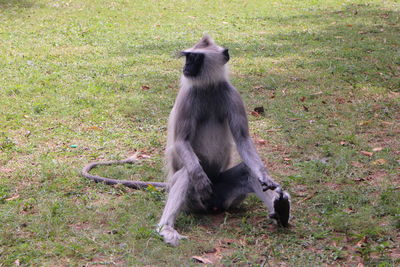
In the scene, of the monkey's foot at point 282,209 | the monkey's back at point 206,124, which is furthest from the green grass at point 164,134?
the monkey's back at point 206,124

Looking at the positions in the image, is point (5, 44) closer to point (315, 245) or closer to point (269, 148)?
point (269, 148)

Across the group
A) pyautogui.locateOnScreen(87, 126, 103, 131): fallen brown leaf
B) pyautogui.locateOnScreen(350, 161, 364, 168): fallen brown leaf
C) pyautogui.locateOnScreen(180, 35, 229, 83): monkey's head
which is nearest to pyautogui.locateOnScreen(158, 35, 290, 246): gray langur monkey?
pyautogui.locateOnScreen(180, 35, 229, 83): monkey's head

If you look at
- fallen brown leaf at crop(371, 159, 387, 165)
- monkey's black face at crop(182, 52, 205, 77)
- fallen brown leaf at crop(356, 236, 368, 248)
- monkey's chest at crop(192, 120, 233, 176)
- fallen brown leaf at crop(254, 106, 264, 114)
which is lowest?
fallen brown leaf at crop(356, 236, 368, 248)

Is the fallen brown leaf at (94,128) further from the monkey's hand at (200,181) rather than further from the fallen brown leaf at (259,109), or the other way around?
the monkey's hand at (200,181)

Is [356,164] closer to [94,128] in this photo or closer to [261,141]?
[261,141]

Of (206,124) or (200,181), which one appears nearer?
(200,181)

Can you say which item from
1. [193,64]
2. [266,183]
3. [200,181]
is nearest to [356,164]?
[266,183]

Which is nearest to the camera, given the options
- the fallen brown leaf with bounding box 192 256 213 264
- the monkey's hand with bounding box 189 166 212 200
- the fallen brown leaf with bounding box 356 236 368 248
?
the fallen brown leaf with bounding box 192 256 213 264

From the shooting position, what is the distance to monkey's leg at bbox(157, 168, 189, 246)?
3861 mm

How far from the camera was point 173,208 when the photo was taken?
13.2 ft

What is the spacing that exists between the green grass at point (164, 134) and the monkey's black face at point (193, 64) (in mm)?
1108

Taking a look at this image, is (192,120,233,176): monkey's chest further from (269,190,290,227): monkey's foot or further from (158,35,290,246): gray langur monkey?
(269,190,290,227): monkey's foot

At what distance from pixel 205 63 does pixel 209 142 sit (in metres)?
0.63

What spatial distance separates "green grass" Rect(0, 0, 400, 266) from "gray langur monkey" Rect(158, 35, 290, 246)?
0.21m
